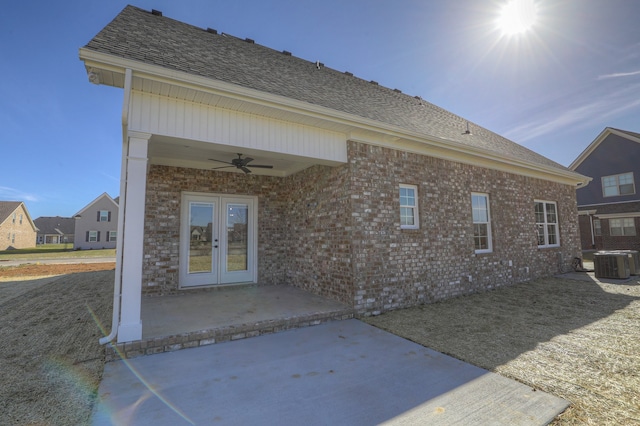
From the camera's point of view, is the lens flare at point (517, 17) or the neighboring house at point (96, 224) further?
the neighboring house at point (96, 224)

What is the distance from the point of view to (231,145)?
180 inches

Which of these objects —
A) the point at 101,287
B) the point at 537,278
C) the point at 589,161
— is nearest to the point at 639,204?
the point at 589,161

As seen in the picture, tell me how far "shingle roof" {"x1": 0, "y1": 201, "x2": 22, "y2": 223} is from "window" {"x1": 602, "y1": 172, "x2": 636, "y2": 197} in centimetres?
5440

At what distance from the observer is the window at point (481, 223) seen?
778 centimetres

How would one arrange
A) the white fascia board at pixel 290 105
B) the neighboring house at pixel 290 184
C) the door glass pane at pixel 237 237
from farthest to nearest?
the door glass pane at pixel 237 237, the neighboring house at pixel 290 184, the white fascia board at pixel 290 105

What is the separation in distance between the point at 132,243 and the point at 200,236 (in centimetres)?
337

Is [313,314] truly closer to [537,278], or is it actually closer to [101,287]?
[101,287]

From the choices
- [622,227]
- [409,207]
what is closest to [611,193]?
[622,227]

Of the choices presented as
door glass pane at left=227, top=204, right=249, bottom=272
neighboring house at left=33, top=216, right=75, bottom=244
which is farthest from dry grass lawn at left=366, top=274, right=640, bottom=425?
neighboring house at left=33, top=216, right=75, bottom=244

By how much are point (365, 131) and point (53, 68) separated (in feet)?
25.4

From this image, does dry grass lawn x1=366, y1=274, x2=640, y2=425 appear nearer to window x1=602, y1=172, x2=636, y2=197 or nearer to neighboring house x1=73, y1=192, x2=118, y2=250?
window x1=602, y1=172, x2=636, y2=197

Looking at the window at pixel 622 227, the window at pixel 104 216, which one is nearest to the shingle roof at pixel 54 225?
the window at pixel 104 216

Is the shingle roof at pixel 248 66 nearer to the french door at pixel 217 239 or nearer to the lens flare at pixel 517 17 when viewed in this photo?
the lens flare at pixel 517 17

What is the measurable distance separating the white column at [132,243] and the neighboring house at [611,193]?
24427 millimetres
